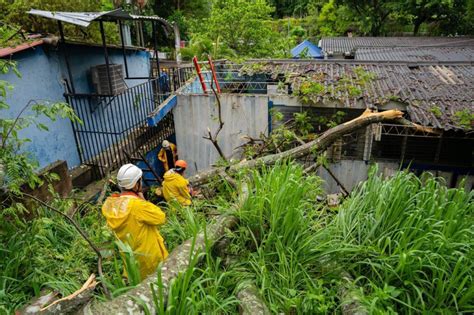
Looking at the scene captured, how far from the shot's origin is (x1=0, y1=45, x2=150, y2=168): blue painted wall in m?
5.72

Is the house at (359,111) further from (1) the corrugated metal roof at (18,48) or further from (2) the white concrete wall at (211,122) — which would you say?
(1) the corrugated metal roof at (18,48)

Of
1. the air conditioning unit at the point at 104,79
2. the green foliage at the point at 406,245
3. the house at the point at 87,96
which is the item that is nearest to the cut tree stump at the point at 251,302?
the green foliage at the point at 406,245

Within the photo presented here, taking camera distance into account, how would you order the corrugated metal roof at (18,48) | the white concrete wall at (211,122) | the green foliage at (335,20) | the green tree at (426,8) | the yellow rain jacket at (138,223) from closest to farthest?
the yellow rain jacket at (138,223)
the corrugated metal roof at (18,48)
the white concrete wall at (211,122)
the green tree at (426,8)
the green foliage at (335,20)

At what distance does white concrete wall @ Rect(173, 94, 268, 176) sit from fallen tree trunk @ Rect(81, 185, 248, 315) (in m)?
4.49

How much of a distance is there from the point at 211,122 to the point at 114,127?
2446 millimetres

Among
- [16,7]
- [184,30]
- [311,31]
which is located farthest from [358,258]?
[311,31]

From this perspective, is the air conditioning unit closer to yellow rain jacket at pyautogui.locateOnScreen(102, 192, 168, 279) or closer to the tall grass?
yellow rain jacket at pyautogui.locateOnScreen(102, 192, 168, 279)

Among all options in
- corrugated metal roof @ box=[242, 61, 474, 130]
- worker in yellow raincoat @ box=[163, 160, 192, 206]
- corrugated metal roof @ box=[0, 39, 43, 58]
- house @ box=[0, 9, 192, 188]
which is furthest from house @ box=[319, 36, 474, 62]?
corrugated metal roof @ box=[0, 39, 43, 58]

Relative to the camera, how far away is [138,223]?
122 inches

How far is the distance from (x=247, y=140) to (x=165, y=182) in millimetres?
2610

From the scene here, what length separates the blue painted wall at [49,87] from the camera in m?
5.72

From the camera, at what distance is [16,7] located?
6.57 m

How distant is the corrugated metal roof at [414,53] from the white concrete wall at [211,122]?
27.6 ft

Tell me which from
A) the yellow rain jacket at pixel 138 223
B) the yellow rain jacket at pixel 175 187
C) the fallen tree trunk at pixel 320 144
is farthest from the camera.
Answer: the yellow rain jacket at pixel 175 187
